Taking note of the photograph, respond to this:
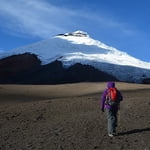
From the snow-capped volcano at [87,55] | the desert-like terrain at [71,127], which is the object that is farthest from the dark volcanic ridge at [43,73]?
the desert-like terrain at [71,127]

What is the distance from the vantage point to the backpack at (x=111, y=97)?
12.7 m

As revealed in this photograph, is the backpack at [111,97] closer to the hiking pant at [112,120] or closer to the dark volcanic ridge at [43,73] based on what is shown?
the hiking pant at [112,120]

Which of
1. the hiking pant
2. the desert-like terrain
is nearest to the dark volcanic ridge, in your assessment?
the desert-like terrain

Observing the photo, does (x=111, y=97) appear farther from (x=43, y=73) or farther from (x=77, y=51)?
(x=77, y=51)

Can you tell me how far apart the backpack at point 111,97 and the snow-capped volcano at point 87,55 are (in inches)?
2323

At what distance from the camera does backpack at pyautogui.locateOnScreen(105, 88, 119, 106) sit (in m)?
12.7

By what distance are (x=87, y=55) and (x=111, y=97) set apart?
2888 inches

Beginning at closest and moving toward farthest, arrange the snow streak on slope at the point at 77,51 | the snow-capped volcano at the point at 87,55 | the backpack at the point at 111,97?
the backpack at the point at 111,97 → the snow-capped volcano at the point at 87,55 → the snow streak on slope at the point at 77,51

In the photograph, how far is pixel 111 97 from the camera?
41.6ft

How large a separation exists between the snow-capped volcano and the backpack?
Result: 59013 mm

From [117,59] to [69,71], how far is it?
68.3 feet

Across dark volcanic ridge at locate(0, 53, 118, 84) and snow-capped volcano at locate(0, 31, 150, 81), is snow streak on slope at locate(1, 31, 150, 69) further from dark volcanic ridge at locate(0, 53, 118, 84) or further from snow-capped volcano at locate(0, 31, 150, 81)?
dark volcanic ridge at locate(0, 53, 118, 84)

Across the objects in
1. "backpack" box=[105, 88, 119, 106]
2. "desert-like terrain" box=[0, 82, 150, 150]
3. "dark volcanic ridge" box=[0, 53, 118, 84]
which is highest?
"dark volcanic ridge" box=[0, 53, 118, 84]

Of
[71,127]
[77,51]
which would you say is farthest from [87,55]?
[71,127]
